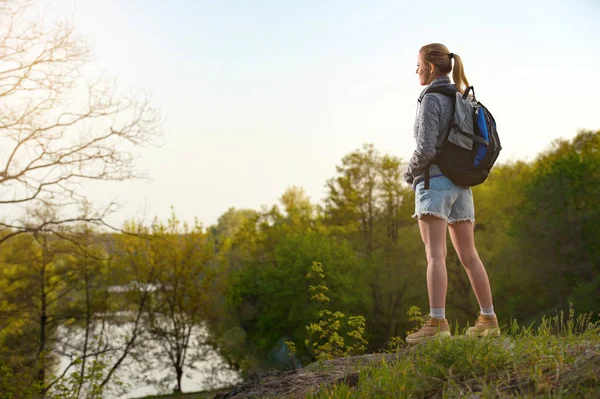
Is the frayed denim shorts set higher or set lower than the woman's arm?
lower

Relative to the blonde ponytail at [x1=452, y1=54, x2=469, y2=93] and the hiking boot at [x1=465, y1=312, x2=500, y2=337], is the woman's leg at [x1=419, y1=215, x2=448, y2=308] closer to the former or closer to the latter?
the hiking boot at [x1=465, y1=312, x2=500, y2=337]

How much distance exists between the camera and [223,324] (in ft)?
101

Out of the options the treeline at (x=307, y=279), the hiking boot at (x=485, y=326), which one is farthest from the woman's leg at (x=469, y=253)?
the treeline at (x=307, y=279)

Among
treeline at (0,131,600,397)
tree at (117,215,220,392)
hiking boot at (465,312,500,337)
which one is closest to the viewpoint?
hiking boot at (465,312,500,337)

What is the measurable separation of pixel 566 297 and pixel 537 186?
15.8 feet

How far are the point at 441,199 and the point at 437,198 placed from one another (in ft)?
0.11

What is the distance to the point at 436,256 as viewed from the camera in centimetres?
465

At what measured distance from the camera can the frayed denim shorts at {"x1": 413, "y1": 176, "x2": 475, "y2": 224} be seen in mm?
4590

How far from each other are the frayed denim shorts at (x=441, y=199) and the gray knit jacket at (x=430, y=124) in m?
0.08

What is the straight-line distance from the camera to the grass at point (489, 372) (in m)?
3.37

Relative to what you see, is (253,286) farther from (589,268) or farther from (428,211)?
(428,211)

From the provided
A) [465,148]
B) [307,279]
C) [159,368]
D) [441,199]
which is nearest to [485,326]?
[441,199]

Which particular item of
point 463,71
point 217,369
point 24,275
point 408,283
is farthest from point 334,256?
point 463,71

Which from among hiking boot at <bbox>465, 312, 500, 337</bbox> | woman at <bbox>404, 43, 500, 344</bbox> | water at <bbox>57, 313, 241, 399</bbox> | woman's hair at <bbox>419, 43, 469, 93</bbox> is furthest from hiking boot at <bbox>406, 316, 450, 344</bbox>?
water at <bbox>57, 313, 241, 399</bbox>
